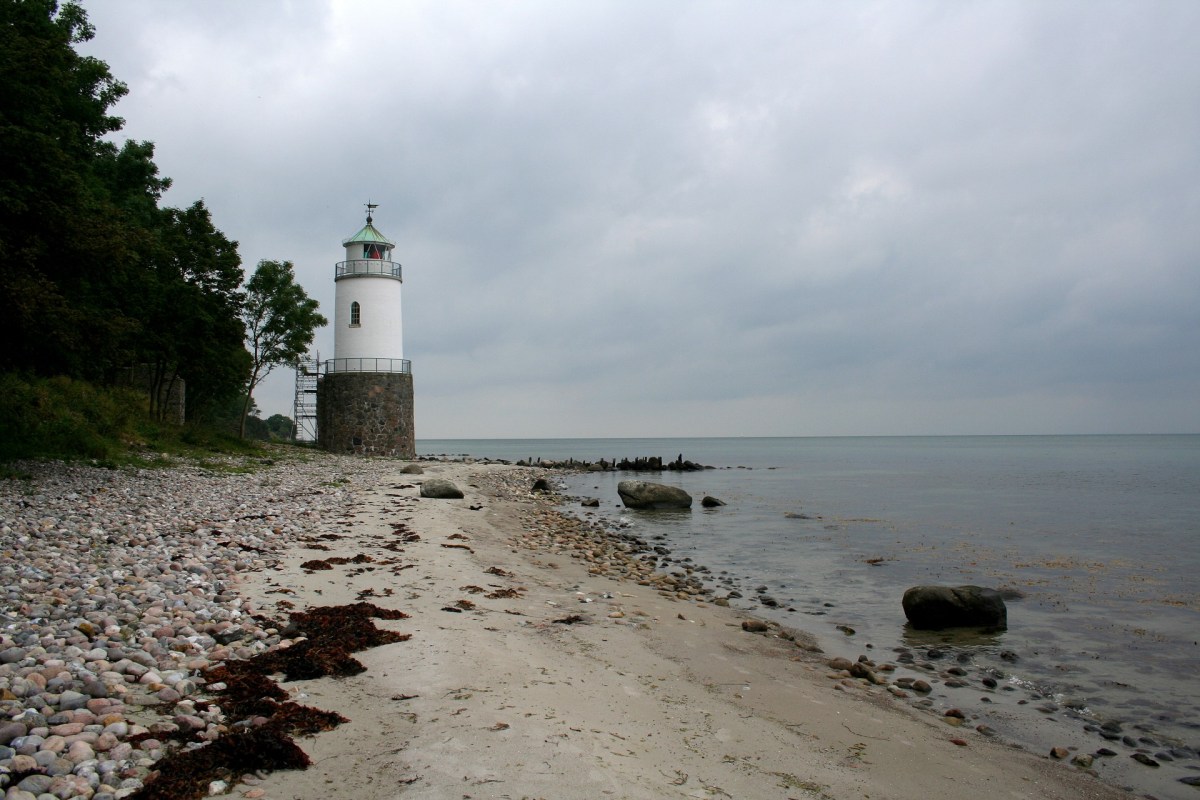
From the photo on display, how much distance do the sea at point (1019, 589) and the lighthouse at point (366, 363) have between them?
14.6 metres

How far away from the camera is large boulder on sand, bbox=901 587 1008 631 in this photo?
11.7 meters


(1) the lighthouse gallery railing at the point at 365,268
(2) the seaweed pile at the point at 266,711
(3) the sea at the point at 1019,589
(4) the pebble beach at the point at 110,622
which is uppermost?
(1) the lighthouse gallery railing at the point at 365,268

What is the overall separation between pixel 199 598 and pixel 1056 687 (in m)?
9.89

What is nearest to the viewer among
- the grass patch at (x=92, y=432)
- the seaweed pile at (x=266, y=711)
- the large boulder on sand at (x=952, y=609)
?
the seaweed pile at (x=266, y=711)

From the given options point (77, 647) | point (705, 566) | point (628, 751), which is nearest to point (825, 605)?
point (705, 566)

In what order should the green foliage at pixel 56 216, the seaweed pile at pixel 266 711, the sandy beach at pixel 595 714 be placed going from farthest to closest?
the green foliage at pixel 56 216 < the sandy beach at pixel 595 714 < the seaweed pile at pixel 266 711

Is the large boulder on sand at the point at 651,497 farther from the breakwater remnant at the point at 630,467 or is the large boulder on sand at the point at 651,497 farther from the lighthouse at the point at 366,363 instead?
the breakwater remnant at the point at 630,467

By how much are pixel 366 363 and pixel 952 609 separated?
3721cm

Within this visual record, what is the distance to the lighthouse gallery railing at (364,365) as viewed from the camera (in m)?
43.2

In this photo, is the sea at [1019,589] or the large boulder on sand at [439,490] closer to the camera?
the sea at [1019,589]

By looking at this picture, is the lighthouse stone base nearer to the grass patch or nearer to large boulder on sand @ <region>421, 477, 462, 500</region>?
the grass patch

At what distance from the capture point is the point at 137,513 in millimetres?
13141

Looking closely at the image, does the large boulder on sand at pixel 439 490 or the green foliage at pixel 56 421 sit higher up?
the green foliage at pixel 56 421

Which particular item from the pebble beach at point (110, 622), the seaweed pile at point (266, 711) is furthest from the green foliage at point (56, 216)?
the seaweed pile at point (266, 711)
